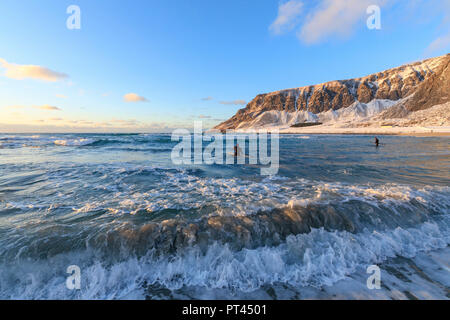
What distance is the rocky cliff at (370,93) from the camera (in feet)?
300

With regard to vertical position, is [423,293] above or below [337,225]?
below

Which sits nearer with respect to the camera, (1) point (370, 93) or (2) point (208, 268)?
(2) point (208, 268)

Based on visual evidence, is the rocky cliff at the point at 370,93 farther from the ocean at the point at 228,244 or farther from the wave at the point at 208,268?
the wave at the point at 208,268

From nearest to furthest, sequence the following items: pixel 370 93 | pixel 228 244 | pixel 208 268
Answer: pixel 208 268
pixel 228 244
pixel 370 93

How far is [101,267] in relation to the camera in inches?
131

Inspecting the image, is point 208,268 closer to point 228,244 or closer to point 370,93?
point 228,244

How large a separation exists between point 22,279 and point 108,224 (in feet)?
4.99

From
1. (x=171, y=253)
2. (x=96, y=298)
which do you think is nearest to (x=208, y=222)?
(x=171, y=253)

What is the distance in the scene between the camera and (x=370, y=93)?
A: 145625 millimetres

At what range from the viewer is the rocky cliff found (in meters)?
91.3

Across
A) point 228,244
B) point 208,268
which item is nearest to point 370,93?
point 228,244

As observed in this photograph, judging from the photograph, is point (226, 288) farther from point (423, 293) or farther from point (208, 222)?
point (423, 293)

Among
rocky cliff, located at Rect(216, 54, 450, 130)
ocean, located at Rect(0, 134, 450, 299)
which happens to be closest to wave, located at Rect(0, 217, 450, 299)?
ocean, located at Rect(0, 134, 450, 299)

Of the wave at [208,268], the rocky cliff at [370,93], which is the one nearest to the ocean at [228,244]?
the wave at [208,268]
